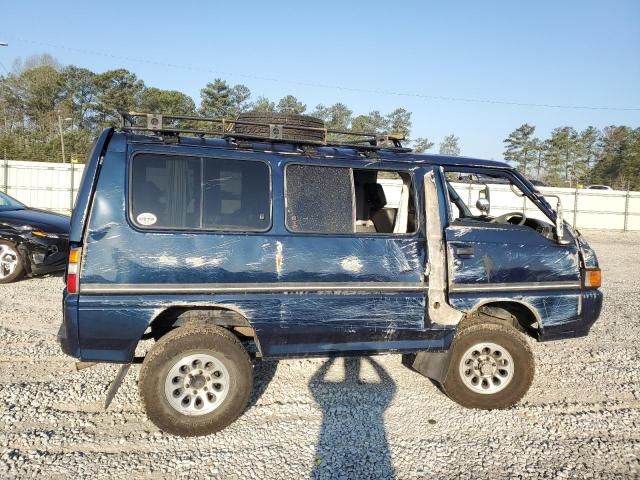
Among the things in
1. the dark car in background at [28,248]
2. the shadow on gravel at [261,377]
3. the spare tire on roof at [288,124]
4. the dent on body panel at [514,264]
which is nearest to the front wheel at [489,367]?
the dent on body panel at [514,264]

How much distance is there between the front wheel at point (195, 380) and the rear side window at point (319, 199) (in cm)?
104

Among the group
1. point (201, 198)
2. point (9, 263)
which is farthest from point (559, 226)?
point (9, 263)

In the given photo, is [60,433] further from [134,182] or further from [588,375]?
[588,375]

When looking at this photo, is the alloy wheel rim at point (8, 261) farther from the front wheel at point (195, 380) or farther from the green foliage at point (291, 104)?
the green foliage at point (291, 104)

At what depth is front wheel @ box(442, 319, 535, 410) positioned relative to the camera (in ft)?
13.6

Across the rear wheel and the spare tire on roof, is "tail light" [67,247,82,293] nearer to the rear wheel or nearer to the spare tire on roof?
the spare tire on roof

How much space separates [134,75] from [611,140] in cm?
5587

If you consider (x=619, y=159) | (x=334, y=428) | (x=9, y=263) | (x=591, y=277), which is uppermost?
(x=619, y=159)

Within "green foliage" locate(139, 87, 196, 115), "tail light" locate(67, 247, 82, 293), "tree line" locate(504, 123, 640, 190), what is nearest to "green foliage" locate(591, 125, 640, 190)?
"tree line" locate(504, 123, 640, 190)

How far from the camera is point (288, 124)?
14.8 ft

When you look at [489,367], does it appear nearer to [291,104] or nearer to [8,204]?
[8,204]

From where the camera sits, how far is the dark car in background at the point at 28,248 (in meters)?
8.01

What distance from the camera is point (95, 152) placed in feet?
11.5

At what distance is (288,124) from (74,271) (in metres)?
2.21
